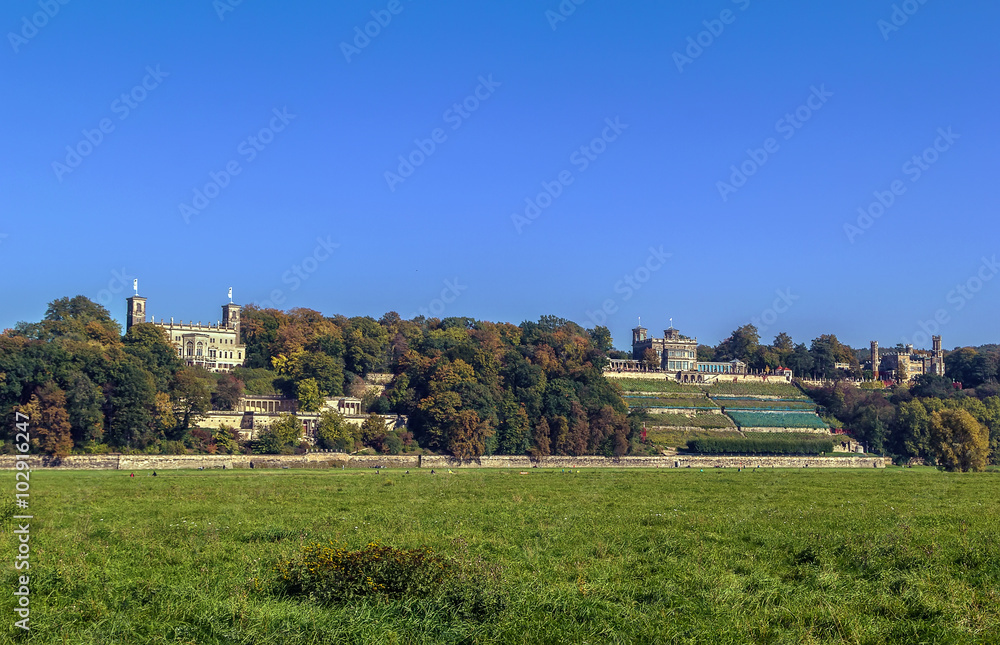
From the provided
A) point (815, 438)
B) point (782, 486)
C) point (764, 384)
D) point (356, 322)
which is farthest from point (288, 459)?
point (764, 384)

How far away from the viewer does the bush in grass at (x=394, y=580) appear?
1459cm

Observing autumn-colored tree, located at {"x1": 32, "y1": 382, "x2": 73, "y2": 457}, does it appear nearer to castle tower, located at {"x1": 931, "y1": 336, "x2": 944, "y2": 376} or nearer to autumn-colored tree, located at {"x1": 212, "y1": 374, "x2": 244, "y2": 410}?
autumn-colored tree, located at {"x1": 212, "y1": 374, "x2": 244, "y2": 410}

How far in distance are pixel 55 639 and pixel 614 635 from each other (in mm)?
7864

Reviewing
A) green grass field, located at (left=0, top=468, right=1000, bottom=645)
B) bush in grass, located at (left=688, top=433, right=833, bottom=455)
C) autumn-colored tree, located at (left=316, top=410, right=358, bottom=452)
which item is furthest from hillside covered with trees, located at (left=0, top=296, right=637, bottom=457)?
green grass field, located at (left=0, top=468, right=1000, bottom=645)

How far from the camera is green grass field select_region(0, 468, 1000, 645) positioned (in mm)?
13555

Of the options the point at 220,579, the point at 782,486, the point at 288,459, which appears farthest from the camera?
the point at 288,459

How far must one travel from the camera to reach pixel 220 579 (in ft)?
53.8

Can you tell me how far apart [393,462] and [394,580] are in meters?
62.6

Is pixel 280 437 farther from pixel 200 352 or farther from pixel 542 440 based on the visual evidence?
pixel 200 352

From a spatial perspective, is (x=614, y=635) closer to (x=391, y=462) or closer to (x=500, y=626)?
(x=500, y=626)

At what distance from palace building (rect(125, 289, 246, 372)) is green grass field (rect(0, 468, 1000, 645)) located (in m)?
99.3

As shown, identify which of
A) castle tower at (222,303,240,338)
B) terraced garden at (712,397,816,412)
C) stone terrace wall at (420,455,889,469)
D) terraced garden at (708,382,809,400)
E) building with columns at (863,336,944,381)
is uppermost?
castle tower at (222,303,240,338)

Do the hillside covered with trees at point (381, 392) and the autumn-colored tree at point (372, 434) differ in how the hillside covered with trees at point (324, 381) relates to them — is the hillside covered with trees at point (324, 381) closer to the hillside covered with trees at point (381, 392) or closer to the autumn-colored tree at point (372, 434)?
the hillside covered with trees at point (381, 392)

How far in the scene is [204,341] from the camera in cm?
12825
